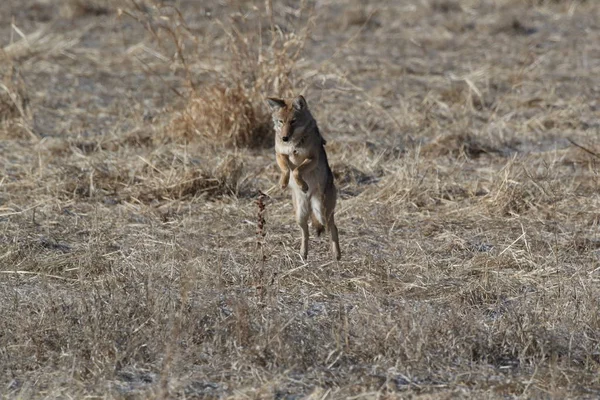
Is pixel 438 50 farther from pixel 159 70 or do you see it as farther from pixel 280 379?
pixel 280 379

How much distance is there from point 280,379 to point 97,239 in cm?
245

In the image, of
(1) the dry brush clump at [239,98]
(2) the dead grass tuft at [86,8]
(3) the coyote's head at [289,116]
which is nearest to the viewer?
(3) the coyote's head at [289,116]

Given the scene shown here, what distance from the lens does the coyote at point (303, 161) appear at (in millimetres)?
6793

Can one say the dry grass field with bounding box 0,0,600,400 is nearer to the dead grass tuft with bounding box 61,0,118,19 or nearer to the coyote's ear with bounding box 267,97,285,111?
the coyote's ear with bounding box 267,97,285,111

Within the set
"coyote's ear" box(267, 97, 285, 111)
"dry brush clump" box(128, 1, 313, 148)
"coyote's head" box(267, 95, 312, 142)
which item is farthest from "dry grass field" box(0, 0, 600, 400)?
"coyote's ear" box(267, 97, 285, 111)

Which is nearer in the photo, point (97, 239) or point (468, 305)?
point (468, 305)

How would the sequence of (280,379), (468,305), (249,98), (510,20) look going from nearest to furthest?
(280,379), (468,305), (249,98), (510,20)

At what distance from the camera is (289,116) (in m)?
6.77

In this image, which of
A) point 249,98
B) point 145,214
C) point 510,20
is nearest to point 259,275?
point 145,214

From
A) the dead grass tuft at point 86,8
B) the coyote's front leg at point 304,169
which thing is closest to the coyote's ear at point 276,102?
the coyote's front leg at point 304,169

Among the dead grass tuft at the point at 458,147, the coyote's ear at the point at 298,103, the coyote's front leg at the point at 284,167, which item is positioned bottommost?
the dead grass tuft at the point at 458,147

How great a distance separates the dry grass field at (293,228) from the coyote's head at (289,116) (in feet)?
2.11

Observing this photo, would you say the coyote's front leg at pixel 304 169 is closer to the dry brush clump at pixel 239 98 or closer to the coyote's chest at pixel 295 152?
the coyote's chest at pixel 295 152

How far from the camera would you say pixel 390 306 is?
634cm
